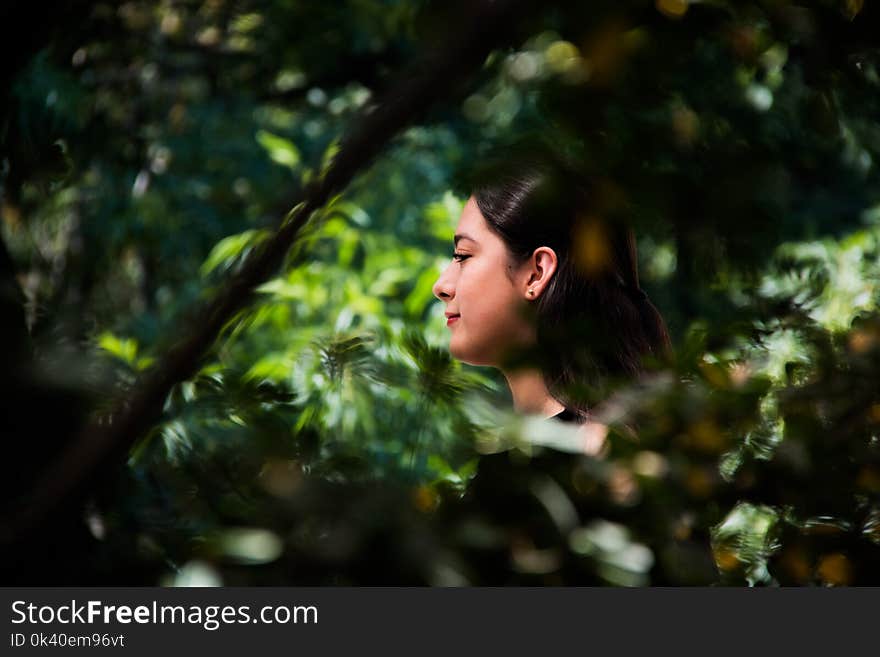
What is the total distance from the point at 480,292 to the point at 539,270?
108 millimetres

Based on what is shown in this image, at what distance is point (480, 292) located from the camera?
1.53 m

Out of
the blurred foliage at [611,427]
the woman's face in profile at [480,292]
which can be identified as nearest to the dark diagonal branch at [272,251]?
the blurred foliage at [611,427]

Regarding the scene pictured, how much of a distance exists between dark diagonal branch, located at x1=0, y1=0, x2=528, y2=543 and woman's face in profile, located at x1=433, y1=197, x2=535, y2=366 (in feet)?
2.85

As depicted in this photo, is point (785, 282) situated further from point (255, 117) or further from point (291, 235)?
point (255, 117)

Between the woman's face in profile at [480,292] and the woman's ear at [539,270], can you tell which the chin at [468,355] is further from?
the woman's ear at [539,270]

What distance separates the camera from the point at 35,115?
7.03ft

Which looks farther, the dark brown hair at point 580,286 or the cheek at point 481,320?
the cheek at point 481,320

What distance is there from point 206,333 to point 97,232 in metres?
2.95

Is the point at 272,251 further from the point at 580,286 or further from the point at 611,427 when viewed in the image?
the point at 580,286

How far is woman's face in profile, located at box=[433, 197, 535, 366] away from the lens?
4.88 ft

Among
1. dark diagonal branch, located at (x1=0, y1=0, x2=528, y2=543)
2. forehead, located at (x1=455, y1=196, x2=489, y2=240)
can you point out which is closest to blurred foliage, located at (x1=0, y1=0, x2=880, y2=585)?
dark diagonal branch, located at (x1=0, y1=0, x2=528, y2=543)

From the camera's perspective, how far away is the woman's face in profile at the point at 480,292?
4.88 ft

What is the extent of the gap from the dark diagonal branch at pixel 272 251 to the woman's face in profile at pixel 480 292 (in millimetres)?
868
